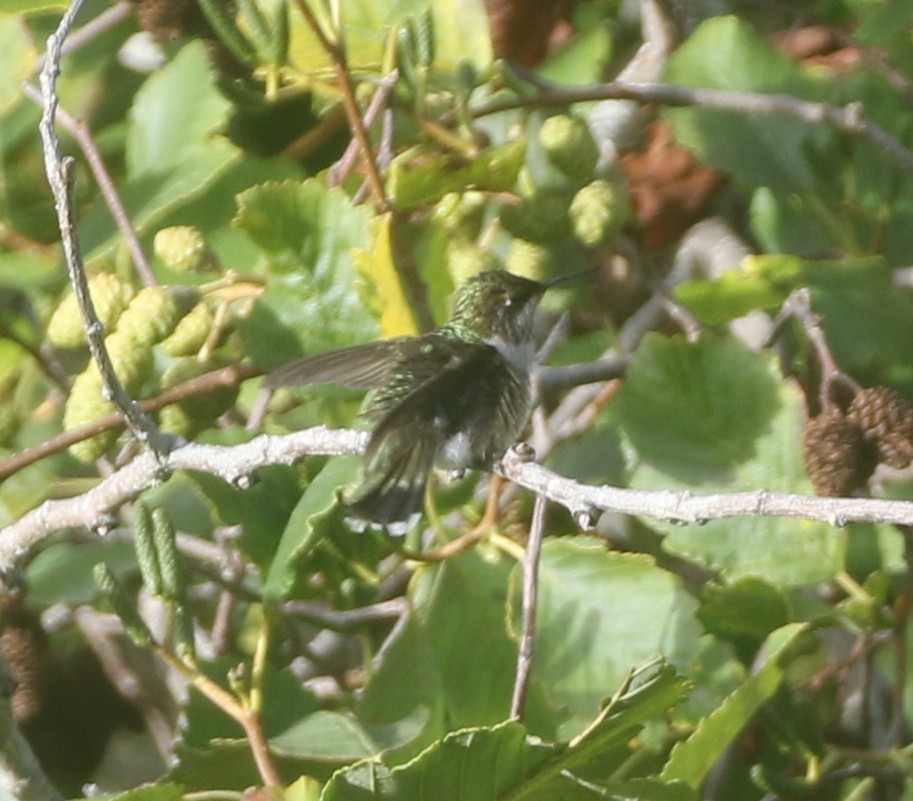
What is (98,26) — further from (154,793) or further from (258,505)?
(154,793)

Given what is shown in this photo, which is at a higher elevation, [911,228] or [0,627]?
[911,228]

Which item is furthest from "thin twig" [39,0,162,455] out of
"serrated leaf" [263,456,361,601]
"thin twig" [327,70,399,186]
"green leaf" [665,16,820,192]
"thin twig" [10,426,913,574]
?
"green leaf" [665,16,820,192]

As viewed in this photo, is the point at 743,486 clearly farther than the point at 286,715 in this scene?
Yes

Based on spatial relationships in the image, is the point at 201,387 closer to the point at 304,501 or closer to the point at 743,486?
the point at 304,501

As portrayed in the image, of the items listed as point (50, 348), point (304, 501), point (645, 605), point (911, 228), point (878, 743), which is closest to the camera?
point (304, 501)

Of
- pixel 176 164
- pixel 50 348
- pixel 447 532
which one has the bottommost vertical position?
pixel 447 532

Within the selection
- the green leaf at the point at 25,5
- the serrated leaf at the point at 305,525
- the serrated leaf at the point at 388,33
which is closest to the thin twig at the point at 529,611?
the serrated leaf at the point at 305,525

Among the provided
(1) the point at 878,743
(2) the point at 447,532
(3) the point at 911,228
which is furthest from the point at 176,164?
(1) the point at 878,743

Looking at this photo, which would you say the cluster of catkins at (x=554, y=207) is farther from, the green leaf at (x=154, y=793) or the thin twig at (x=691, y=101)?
the green leaf at (x=154, y=793)

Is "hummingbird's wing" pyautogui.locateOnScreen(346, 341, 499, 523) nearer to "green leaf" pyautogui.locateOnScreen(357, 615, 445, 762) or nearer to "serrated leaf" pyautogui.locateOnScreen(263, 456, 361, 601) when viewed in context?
"serrated leaf" pyautogui.locateOnScreen(263, 456, 361, 601)
